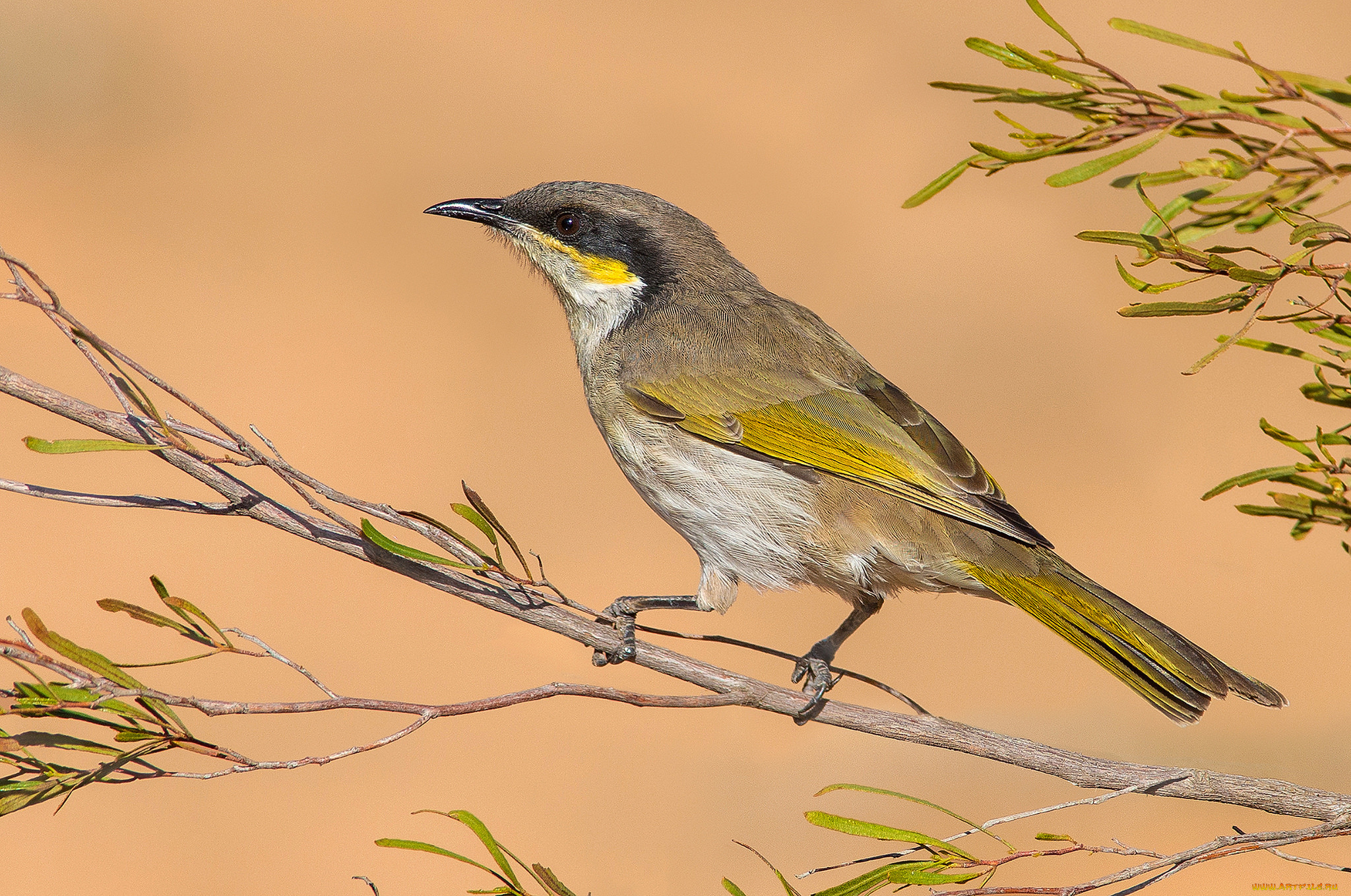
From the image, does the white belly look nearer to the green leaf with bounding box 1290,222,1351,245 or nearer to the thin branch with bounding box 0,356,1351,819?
the thin branch with bounding box 0,356,1351,819

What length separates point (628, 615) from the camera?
3.26 m

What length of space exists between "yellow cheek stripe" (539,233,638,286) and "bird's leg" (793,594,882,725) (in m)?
1.47

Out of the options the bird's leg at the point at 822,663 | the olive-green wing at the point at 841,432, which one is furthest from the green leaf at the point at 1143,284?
the olive-green wing at the point at 841,432

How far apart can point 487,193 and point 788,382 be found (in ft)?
21.9

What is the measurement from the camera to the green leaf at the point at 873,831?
211 centimetres

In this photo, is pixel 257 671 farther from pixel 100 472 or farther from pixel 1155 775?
pixel 1155 775

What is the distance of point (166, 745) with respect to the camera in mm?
2020

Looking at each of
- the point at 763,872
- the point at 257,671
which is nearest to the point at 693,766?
the point at 763,872

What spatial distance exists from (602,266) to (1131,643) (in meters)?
2.26

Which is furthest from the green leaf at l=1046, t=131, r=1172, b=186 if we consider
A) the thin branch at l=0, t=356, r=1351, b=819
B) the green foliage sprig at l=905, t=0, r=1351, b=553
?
the thin branch at l=0, t=356, r=1351, b=819

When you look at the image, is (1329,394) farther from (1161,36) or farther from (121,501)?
(121,501)

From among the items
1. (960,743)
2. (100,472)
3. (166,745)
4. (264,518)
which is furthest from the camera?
(100,472)

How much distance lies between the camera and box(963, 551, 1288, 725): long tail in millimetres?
2822

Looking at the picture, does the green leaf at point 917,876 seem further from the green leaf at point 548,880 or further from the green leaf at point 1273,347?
the green leaf at point 1273,347
